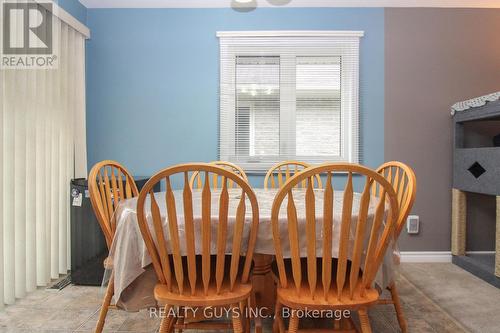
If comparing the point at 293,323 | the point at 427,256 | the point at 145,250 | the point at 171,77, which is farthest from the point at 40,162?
the point at 427,256

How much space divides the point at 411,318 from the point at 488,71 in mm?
2362

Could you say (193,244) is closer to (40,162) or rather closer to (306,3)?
(40,162)

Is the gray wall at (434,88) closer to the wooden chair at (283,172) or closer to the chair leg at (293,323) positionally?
the wooden chair at (283,172)

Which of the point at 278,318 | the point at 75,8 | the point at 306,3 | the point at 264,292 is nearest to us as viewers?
the point at 278,318

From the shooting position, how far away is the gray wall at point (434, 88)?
2.98 meters

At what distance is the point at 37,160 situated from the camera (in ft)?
7.71

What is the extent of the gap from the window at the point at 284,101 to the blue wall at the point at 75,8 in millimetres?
1221

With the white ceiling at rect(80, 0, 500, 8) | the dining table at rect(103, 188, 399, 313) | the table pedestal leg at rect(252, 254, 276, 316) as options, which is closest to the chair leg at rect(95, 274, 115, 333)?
the dining table at rect(103, 188, 399, 313)

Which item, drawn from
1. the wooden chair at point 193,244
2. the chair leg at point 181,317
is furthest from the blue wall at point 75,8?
the chair leg at point 181,317

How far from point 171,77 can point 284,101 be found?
1.05m

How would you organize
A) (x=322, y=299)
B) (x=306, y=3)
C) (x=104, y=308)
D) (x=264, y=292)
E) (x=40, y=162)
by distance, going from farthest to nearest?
(x=306, y=3), (x=40, y=162), (x=264, y=292), (x=104, y=308), (x=322, y=299)

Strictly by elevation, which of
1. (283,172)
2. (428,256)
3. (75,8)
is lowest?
(428,256)

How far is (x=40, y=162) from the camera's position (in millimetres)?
2357

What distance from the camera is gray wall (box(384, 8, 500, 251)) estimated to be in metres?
2.98
